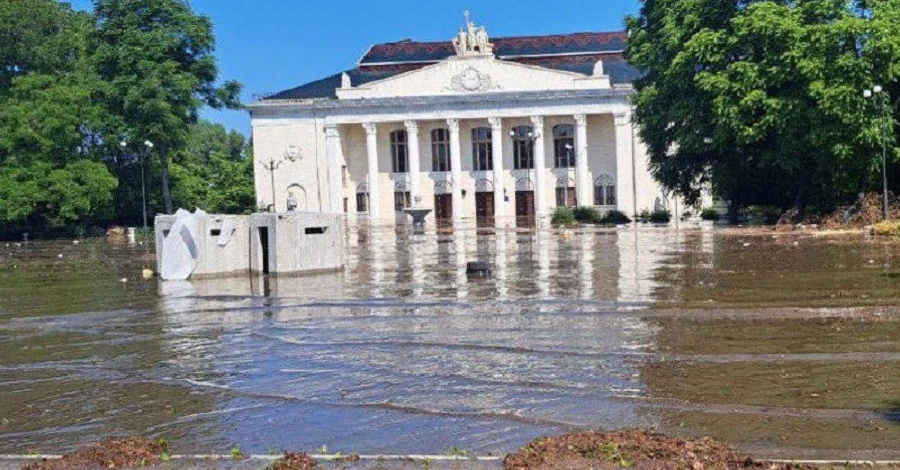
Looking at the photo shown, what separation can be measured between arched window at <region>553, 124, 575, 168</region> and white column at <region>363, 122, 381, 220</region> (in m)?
15.3

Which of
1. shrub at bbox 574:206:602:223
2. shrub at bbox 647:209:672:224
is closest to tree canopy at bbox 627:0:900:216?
shrub at bbox 647:209:672:224

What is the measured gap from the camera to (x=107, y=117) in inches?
2512

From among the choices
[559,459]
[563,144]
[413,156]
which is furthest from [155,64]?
[559,459]

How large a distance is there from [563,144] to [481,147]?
7017 mm

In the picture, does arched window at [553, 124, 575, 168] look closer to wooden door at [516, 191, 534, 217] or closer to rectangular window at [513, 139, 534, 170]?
rectangular window at [513, 139, 534, 170]

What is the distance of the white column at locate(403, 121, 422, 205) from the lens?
79000 mm

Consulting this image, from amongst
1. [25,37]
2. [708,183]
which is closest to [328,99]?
[25,37]

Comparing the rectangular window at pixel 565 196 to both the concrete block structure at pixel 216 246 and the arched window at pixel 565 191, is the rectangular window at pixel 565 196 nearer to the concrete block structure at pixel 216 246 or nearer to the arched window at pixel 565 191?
the arched window at pixel 565 191

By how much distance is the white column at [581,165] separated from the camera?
76875 millimetres

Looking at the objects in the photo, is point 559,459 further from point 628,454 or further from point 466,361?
point 466,361

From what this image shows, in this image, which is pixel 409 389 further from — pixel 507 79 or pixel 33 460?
pixel 507 79

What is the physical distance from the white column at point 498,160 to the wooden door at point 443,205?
154 inches

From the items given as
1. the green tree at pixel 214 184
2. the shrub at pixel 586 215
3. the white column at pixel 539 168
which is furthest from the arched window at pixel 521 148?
the shrub at pixel 586 215

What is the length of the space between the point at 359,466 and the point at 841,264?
15966 mm
